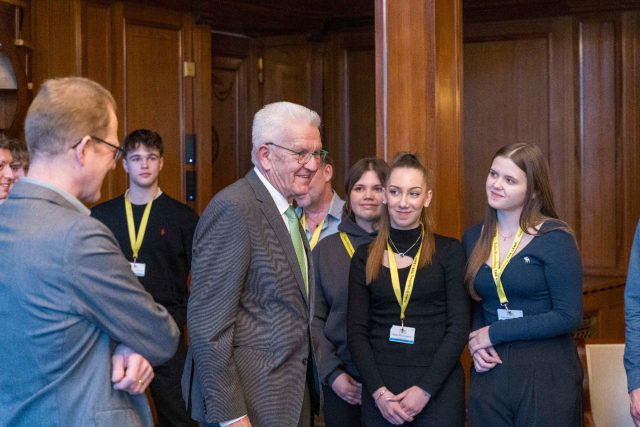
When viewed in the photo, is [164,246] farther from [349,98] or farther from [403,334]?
[349,98]

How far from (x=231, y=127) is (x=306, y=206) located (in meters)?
2.68

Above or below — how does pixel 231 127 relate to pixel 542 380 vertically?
above

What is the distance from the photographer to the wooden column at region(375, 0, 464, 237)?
3213 millimetres

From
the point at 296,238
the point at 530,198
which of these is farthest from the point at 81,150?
the point at 530,198

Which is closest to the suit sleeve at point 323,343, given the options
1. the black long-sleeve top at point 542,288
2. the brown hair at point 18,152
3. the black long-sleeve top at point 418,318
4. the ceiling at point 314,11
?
the black long-sleeve top at point 418,318

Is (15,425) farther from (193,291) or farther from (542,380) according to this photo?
(542,380)

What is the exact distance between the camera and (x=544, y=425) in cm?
213

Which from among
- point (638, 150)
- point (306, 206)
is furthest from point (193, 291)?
point (638, 150)

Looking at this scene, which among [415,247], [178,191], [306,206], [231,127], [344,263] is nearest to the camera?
[415,247]

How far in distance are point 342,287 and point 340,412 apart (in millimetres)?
508

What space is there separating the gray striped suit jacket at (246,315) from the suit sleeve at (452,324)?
0.60m

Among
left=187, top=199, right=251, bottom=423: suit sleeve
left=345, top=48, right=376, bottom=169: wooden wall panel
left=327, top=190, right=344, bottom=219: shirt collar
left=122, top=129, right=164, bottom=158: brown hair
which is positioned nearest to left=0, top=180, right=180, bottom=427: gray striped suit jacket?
left=187, top=199, right=251, bottom=423: suit sleeve

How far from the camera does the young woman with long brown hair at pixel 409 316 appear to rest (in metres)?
2.28

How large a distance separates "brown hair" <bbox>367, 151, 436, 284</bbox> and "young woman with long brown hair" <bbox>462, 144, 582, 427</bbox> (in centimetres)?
17
